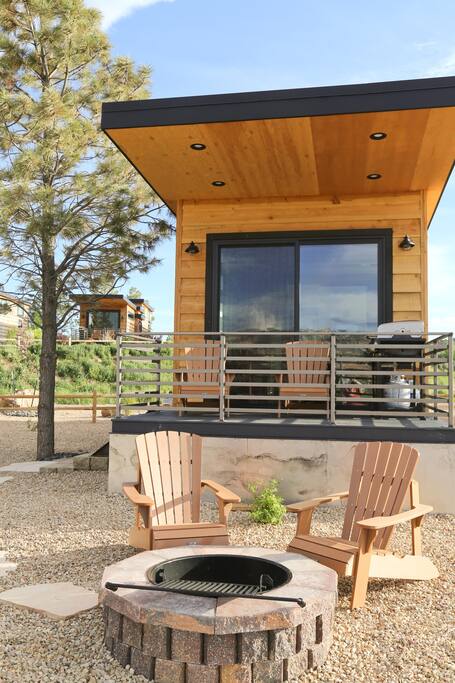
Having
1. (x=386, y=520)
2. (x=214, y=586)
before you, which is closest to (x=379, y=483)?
(x=386, y=520)

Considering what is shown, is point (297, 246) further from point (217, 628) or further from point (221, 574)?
point (217, 628)

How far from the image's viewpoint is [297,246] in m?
7.57

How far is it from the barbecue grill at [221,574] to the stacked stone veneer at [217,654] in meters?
0.29

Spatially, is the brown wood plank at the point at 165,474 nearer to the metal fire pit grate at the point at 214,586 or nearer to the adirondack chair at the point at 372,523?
the adirondack chair at the point at 372,523

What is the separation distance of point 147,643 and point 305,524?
158 cm

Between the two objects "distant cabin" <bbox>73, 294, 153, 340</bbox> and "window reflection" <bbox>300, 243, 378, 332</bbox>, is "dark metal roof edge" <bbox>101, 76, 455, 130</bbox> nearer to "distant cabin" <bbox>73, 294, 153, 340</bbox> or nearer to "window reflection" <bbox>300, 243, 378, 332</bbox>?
"window reflection" <bbox>300, 243, 378, 332</bbox>

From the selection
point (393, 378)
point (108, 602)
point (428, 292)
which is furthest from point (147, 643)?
point (428, 292)

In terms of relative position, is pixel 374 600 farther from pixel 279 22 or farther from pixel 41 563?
pixel 279 22

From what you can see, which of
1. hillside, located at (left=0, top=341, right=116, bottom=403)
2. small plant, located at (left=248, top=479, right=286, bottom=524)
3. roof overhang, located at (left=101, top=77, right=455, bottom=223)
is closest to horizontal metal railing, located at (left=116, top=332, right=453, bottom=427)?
small plant, located at (left=248, top=479, right=286, bottom=524)

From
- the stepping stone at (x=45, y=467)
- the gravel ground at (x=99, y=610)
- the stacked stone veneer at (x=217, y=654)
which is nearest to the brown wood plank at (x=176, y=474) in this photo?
the gravel ground at (x=99, y=610)

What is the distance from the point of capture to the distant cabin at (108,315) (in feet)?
29.5

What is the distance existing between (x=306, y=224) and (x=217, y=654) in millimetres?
5951

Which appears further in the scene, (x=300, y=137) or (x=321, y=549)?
(x=300, y=137)

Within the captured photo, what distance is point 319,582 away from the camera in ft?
9.00
